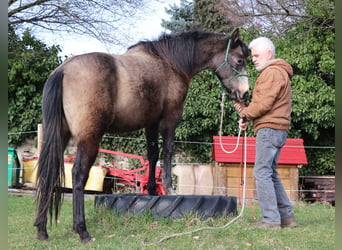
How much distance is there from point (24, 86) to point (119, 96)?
6771mm

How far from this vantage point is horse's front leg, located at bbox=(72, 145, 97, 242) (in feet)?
12.0

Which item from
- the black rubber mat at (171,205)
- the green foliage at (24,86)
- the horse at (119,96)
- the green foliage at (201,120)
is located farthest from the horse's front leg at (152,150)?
Result: the green foliage at (24,86)

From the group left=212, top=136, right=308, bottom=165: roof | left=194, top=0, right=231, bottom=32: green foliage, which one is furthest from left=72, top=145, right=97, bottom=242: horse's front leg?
left=194, top=0, right=231, bottom=32: green foliage

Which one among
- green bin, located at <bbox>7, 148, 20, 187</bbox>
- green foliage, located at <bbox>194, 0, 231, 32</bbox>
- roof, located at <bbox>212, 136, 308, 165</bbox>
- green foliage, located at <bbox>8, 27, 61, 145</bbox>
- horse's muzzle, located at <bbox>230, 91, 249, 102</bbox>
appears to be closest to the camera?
horse's muzzle, located at <bbox>230, 91, 249, 102</bbox>

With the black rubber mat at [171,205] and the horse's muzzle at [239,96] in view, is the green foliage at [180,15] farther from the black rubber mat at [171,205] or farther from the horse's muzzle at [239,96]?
the black rubber mat at [171,205]

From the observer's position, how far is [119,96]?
3982mm

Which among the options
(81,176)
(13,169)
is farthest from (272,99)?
(13,169)

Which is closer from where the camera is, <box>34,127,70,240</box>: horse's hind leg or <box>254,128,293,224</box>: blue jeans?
<box>34,127,70,240</box>: horse's hind leg

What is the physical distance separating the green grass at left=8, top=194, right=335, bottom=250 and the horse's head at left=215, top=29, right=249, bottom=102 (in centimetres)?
154

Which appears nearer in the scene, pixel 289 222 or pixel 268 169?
pixel 268 169

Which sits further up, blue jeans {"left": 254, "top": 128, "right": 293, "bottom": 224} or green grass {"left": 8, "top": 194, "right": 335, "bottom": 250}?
blue jeans {"left": 254, "top": 128, "right": 293, "bottom": 224}

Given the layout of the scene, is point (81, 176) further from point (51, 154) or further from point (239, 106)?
point (239, 106)

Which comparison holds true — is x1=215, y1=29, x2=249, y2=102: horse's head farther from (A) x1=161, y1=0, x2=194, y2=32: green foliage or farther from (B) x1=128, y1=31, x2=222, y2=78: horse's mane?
(A) x1=161, y1=0, x2=194, y2=32: green foliage

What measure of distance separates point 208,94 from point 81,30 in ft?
12.6
